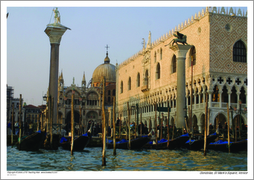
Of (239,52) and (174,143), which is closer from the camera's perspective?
(174,143)

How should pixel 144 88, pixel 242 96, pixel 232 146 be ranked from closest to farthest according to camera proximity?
pixel 232 146 < pixel 242 96 < pixel 144 88

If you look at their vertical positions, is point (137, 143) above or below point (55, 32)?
below

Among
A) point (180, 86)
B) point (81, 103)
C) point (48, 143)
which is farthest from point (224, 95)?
point (81, 103)

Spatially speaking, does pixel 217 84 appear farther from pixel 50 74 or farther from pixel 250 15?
pixel 250 15

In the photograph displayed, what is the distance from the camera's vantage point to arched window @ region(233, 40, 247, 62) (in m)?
20.3

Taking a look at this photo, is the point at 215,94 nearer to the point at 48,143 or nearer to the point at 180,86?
the point at 180,86

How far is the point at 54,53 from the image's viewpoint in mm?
14742

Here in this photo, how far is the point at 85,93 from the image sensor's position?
129 ft

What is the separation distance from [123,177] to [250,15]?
383 centimetres

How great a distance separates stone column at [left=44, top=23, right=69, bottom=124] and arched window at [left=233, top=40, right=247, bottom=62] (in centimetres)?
943

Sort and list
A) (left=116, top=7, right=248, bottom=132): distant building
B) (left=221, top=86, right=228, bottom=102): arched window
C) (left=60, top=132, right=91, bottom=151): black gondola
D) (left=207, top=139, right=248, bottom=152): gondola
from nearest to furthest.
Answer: (left=207, top=139, right=248, bottom=152): gondola, (left=60, top=132, right=91, bottom=151): black gondola, (left=116, top=7, right=248, bottom=132): distant building, (left=221, top=86, right=228, bottom=102): arched window

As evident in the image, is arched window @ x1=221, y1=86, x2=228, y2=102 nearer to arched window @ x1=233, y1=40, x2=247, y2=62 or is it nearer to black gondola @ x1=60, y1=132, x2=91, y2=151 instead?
arched window @ x1=233, y1=40, x2=247, y2=62

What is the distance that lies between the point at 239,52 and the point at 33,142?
1174cm

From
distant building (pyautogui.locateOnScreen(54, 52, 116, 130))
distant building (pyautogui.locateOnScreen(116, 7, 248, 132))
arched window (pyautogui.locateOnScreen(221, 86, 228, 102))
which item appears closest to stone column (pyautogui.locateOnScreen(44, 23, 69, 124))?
distant building (pyautogui.locateOnScreen(116, 7, 248, 132))
